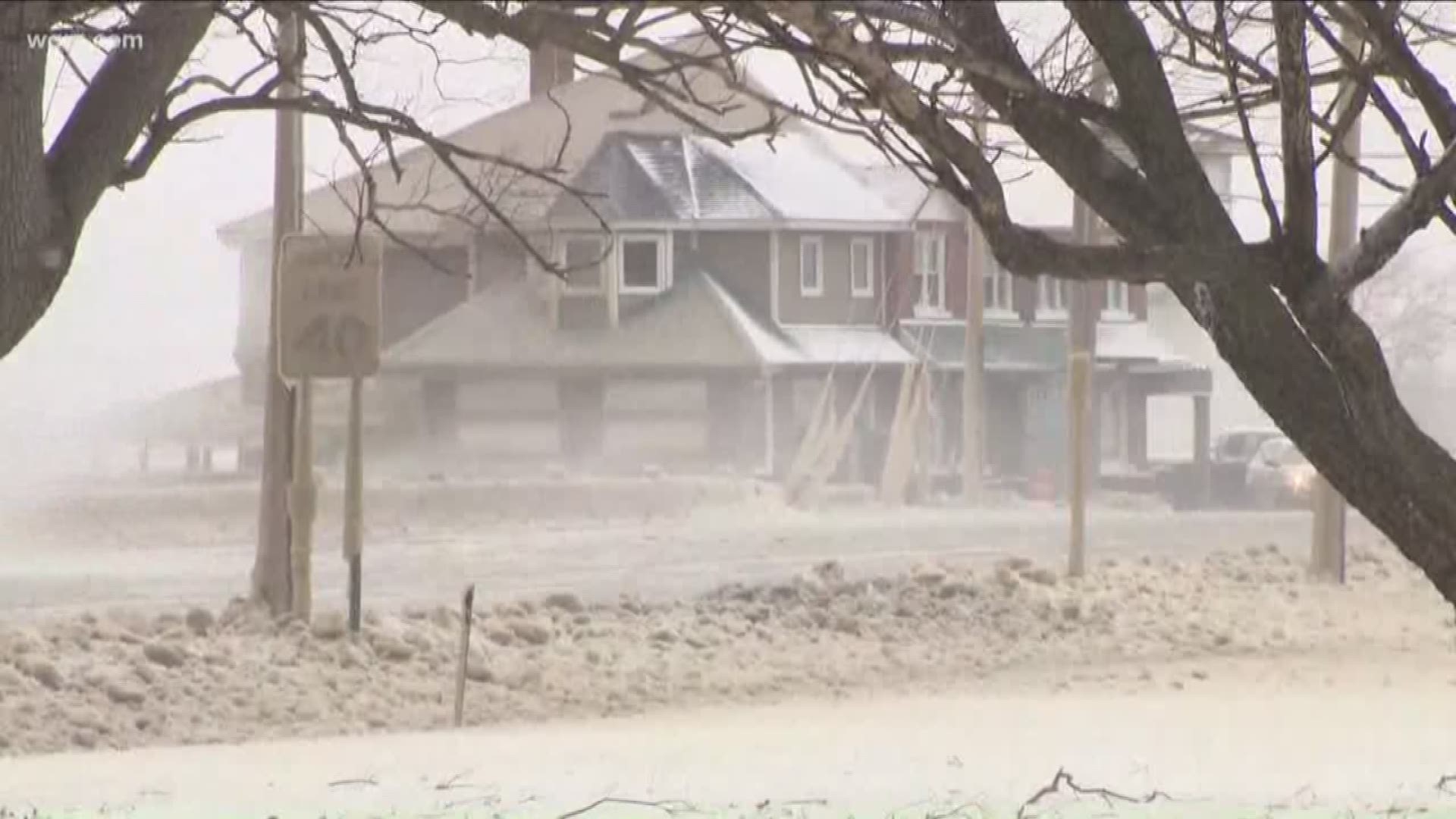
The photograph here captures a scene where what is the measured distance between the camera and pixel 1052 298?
384 inches

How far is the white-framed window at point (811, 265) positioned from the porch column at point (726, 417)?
0.49m

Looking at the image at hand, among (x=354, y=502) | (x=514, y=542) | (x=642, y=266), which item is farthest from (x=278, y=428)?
(x=642, y=266)

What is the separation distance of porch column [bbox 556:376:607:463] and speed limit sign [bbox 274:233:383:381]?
Result: 4.54 ft

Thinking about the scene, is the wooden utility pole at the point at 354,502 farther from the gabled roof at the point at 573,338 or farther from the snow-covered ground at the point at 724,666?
the gabled roof at the point at 573,338

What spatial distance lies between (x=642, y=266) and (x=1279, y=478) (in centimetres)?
327

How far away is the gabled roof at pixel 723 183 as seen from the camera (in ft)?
29.7

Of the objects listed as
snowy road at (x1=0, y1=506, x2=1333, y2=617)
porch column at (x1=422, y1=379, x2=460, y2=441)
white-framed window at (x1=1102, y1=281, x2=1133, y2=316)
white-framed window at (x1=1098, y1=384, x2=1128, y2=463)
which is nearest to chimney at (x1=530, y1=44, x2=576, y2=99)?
porch column at (x1=422, y1=379, x2=460, y2=441)

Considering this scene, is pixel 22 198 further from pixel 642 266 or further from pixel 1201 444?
pixel 1201 444

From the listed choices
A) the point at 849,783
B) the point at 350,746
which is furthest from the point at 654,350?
the point at 849,783

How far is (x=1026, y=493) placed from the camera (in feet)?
31.6

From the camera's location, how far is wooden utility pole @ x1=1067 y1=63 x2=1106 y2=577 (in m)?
9.19

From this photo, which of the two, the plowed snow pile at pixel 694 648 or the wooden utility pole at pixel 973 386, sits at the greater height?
the wooden utility pole at pixel 973 386

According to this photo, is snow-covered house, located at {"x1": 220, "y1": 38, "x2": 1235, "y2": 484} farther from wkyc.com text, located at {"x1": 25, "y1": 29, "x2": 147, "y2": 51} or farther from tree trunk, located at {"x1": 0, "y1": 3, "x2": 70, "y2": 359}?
tree trunk, located at {"x1": 0, "y1": 3, "x2": 70, "y2": 359}

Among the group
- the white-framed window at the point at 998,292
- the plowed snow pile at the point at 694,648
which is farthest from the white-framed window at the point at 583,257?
the white-framed window at the point at 998,292
